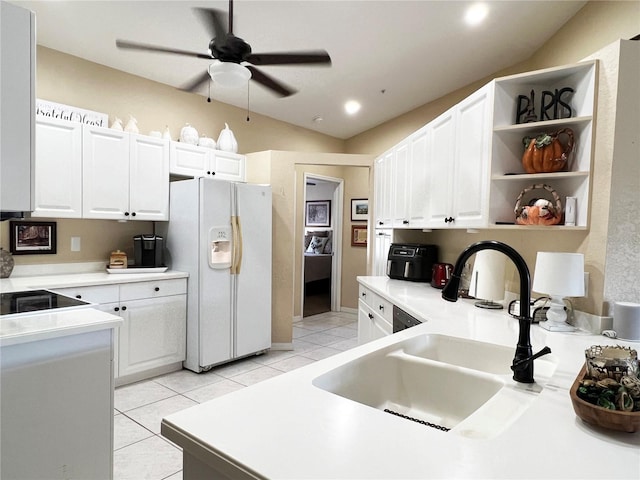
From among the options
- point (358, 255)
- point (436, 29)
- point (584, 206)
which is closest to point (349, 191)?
point (358, 255)

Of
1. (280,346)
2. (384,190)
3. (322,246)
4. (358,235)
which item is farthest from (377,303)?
(322,246)

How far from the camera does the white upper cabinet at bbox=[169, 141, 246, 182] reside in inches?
150

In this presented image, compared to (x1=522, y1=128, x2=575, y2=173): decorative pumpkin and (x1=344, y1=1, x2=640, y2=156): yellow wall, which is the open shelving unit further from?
(x1=344, y1=1, x2=640, y2=156): yellow wall

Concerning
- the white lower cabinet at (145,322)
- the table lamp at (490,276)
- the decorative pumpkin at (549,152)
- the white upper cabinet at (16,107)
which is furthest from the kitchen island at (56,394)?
the decorative pumpkin at (549,152)

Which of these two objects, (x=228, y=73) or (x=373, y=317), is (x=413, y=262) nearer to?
(x=373, y=317)

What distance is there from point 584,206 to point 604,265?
0.30 meters

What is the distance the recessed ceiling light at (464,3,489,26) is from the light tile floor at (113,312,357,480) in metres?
3.41

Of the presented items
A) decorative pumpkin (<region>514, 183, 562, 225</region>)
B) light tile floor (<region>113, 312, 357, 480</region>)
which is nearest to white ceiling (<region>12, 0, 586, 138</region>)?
decorative pumpkin (<region>514, 183, 562, 225</region>)

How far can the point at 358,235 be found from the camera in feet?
19.7

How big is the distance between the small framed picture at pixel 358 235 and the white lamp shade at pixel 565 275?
415 cm

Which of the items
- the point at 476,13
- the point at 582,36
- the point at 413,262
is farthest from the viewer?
the point at 413,262

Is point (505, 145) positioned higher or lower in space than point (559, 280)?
higher

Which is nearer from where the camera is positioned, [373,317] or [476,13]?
[476,13]

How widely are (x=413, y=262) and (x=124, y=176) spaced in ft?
9.17
